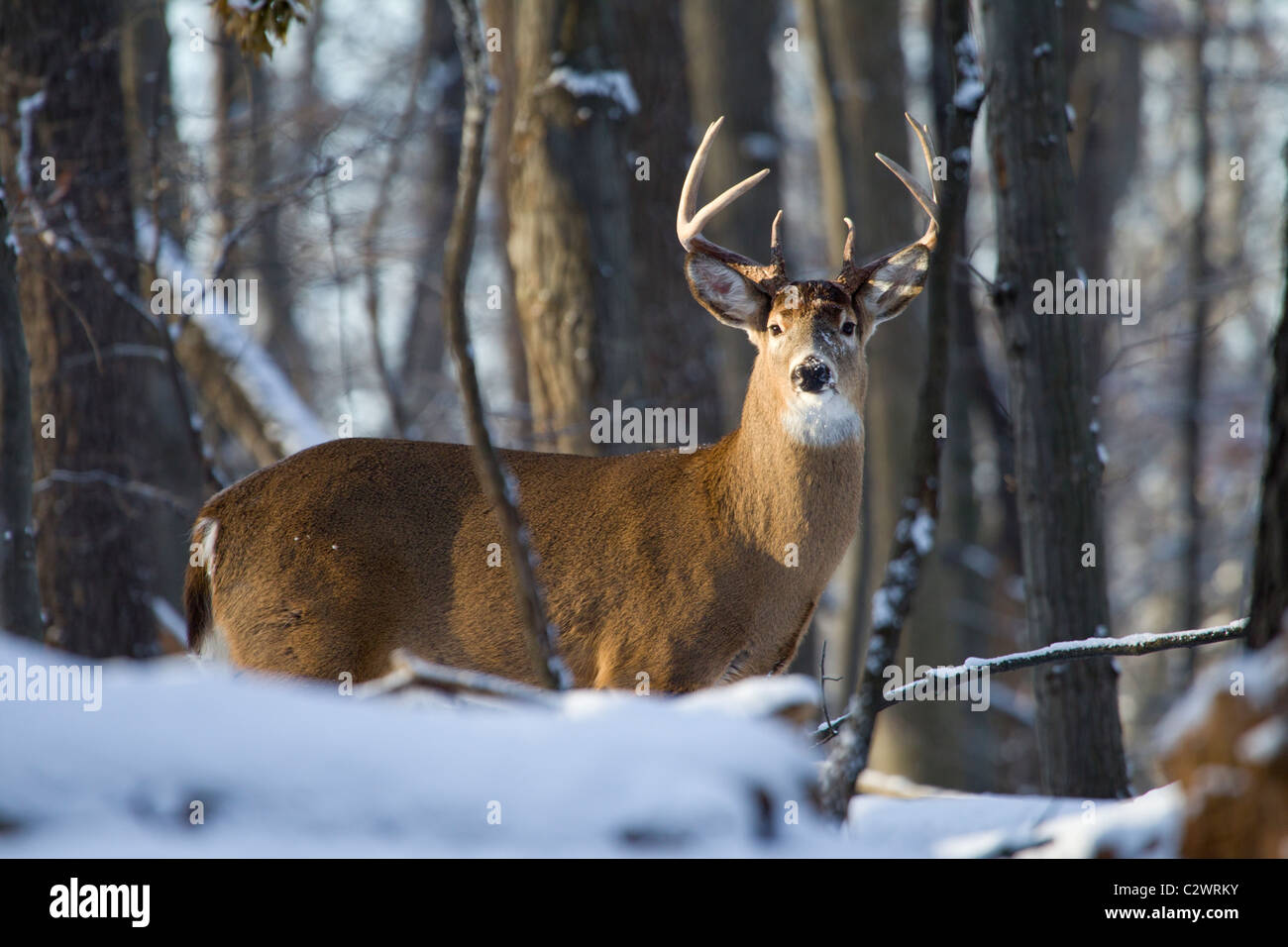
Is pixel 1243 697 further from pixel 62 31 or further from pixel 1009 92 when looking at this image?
pixel 62 31

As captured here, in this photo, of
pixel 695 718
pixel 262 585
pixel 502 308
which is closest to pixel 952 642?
pixel 502 308

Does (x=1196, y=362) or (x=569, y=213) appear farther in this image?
(x=1196, y=362)

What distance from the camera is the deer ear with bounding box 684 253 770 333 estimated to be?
19.8 ft

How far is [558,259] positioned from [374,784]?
612 cm

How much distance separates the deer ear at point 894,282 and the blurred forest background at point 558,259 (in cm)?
22

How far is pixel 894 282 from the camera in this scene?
6.10m

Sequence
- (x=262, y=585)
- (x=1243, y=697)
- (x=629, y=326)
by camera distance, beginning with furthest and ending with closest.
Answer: (x=629, y=326), (x=262, y=585), (x=1243, y=697)

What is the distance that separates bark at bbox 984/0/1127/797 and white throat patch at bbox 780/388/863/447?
80 centimetres

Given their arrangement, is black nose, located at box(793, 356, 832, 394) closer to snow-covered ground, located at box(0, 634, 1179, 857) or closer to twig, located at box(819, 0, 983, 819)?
twig, located at box(819, 0, 983, 819)

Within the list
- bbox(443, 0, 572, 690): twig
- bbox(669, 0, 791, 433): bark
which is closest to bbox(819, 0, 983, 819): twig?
bbox(443, 0, 572, 690): twig

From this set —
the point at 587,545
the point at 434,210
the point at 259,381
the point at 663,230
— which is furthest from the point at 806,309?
the point at 434,210

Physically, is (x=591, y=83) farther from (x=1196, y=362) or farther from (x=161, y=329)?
(x=1196, y=362)

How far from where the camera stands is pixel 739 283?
6082mm
